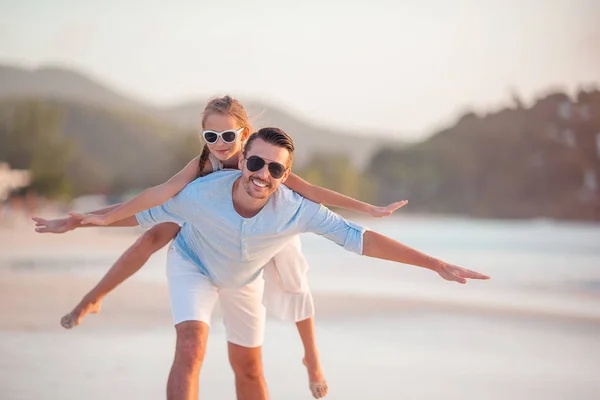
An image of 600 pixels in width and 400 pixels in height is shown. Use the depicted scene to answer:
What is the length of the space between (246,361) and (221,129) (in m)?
0.97

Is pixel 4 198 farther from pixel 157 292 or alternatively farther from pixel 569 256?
pixel 157 292

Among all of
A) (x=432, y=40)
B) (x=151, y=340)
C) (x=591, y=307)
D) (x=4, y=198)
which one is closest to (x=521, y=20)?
(x=432, y=40)

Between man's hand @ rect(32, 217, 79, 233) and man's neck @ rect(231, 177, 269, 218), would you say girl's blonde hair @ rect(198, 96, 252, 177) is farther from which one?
man's hand @ rect(32, 217, 79, 233)

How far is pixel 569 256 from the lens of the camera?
16.7 metres

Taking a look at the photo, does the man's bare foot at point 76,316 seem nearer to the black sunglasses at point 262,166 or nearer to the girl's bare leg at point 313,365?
the girl's bare leg at point 313,365

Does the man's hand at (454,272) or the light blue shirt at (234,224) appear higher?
the man's hand at (454,272)

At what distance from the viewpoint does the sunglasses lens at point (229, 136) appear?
3.39 metres

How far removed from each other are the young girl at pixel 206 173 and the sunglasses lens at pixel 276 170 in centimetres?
35

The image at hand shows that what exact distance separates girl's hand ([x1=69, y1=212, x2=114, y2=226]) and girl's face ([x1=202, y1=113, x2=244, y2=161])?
539mm

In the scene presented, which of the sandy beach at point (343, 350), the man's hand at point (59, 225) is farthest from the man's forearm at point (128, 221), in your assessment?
the sandy beach at point (343, 350)

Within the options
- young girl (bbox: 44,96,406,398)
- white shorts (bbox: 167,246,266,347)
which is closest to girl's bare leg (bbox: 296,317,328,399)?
young girl (bbox: 44,96,406,398)

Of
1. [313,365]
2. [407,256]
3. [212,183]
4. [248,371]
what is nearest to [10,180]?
→ [313,365]

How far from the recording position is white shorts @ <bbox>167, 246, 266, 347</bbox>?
3.08m

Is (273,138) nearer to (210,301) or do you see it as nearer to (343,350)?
(210,301)
